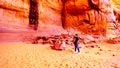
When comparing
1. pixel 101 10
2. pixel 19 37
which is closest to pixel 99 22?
pixel 101 10

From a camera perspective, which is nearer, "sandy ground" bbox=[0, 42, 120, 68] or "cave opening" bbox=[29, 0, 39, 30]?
"sandy ground" bbox=[0, 42, 120, 68]

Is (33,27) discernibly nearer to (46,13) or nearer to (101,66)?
(46,13)

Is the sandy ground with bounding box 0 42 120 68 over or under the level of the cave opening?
under

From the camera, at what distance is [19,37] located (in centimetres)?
1496

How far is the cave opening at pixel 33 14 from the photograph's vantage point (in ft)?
57.0

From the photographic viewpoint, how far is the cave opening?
1736cm

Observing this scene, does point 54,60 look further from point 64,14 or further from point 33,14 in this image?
point 64,14

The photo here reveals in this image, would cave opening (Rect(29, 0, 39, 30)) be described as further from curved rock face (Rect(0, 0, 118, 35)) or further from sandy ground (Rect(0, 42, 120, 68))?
sandy ground (Rect(0, 42, 120, 68))

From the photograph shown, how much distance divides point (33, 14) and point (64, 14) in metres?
4.18

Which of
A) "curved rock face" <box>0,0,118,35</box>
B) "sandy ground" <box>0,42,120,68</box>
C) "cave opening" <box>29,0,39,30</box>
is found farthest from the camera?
"cave opening" <box>29,0,39,30</box>

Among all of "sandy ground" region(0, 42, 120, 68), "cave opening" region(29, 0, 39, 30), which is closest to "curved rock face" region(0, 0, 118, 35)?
"cave opening" region(29, 0, 39, 30)

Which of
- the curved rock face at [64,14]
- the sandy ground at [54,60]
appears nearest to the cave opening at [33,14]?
the curved rock face at [64,14]

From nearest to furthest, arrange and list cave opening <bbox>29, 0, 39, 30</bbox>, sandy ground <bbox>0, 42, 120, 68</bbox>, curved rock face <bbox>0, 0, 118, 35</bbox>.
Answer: sandy ground <bbox>0, 42, 120, 68</bbox>, curved rock face <bbox>0, 0, 118, 35</bbox>, cave opening <bbox>29, 0, 39, 30</bbox>

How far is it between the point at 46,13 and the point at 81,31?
15.3 ft
